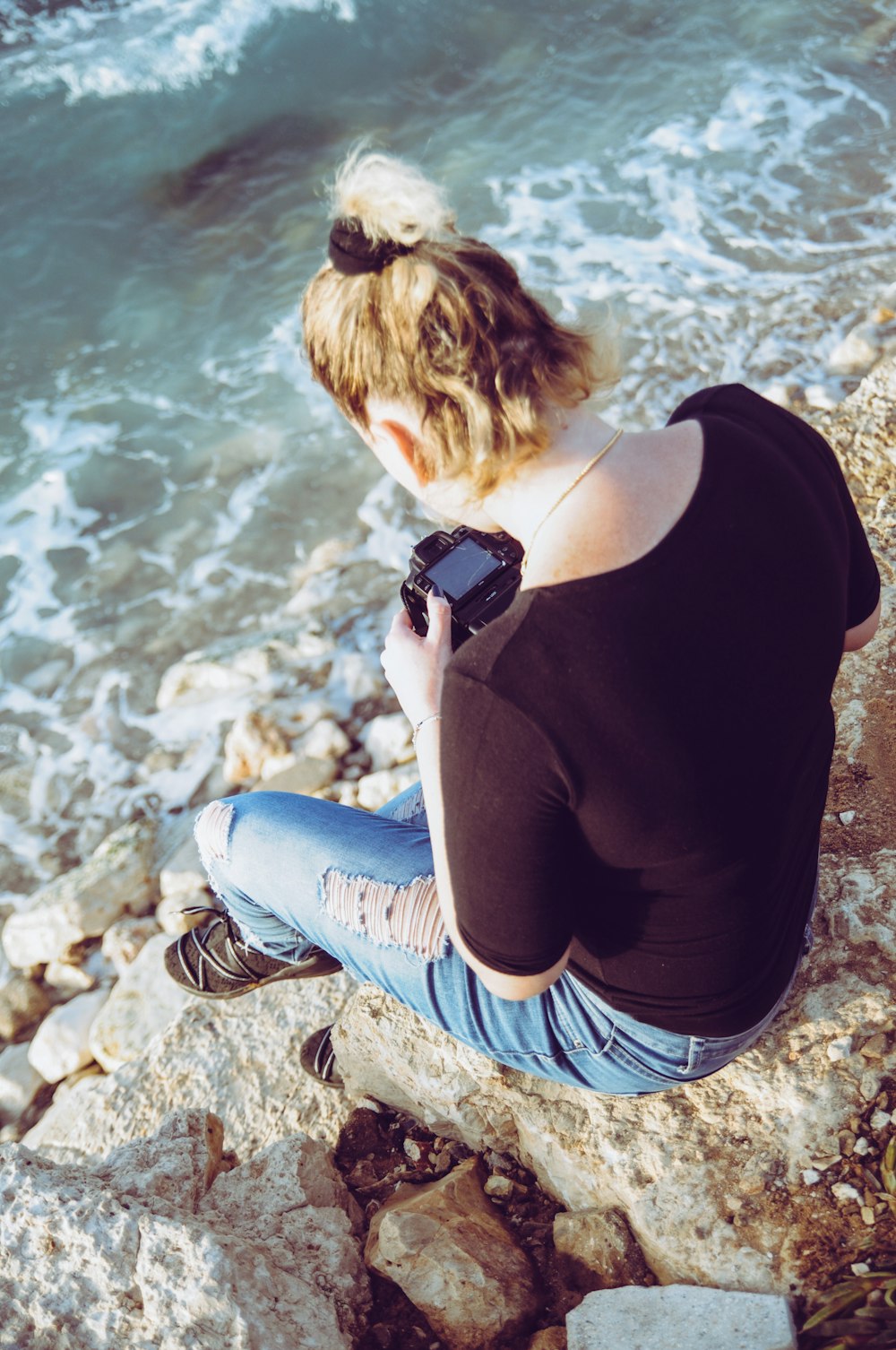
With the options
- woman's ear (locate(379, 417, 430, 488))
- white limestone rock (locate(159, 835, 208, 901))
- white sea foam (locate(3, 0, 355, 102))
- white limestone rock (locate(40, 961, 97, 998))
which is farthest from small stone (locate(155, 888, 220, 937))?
white sea foam (locate(3, 0, 355, 102))

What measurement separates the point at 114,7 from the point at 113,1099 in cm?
1343

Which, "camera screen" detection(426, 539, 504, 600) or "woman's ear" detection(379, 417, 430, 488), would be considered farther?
"camera screen" detection(426, 539, 504, 600)

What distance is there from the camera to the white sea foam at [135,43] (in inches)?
416

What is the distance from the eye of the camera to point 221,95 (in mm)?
10234

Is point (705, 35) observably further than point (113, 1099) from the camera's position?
Yes

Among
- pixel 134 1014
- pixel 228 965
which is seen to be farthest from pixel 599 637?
pixel 134 1014

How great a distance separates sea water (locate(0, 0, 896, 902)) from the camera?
572cm

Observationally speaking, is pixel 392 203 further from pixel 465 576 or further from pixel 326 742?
pixel 326 742

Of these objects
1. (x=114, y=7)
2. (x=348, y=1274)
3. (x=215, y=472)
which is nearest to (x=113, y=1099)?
(x=348, y=1274)

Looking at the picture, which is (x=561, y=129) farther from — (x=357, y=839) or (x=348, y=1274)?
(x=348, y=1274)

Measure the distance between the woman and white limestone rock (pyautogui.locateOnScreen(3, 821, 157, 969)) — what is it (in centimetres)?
314

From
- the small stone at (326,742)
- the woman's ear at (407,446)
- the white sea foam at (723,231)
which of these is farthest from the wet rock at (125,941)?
the white sea foam at (723,231)

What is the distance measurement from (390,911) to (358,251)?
1.17 m

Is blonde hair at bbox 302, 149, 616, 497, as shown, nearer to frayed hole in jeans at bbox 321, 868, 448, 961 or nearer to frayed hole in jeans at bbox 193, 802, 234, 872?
frayed hole in jeans at bbox 321, 868, 448, 961
